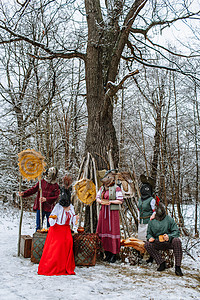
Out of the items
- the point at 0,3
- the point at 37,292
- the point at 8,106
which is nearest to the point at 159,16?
the point at 0,3

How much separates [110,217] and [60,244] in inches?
43.1

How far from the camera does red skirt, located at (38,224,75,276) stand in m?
3.72

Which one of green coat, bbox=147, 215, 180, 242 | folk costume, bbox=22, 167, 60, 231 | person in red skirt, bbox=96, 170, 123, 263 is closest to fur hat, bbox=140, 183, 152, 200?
person in red skirt, bbox=96, 170, 123, 263

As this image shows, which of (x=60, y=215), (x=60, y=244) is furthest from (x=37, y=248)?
(x=60, y=215)

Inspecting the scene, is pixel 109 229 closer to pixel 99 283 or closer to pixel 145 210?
pixel 145 210

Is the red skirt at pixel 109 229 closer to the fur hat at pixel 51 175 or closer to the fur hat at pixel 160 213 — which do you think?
the fur hat at pixel 160 213

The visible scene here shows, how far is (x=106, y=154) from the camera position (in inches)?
226

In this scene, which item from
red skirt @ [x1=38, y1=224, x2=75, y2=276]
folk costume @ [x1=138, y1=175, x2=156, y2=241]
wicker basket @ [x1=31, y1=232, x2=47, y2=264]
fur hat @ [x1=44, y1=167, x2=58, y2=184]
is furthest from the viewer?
fur hat @ [x1=44, y1=167, x2=58, y2=184]

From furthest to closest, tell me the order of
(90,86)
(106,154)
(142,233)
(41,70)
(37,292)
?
1. (41,70)
2. (90,86)
3. (106,154)
4. (142,233)
5. (37,292)

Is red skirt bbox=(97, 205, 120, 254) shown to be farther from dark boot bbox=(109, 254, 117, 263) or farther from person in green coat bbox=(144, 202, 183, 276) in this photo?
person in green coat bbox=(144, 202, 183, 276)

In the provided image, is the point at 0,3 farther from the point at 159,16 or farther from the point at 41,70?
the point at 159,16

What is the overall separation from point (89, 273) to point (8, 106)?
376 inches

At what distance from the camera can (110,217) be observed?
462cm

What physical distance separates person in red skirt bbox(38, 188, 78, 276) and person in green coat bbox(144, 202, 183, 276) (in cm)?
131
